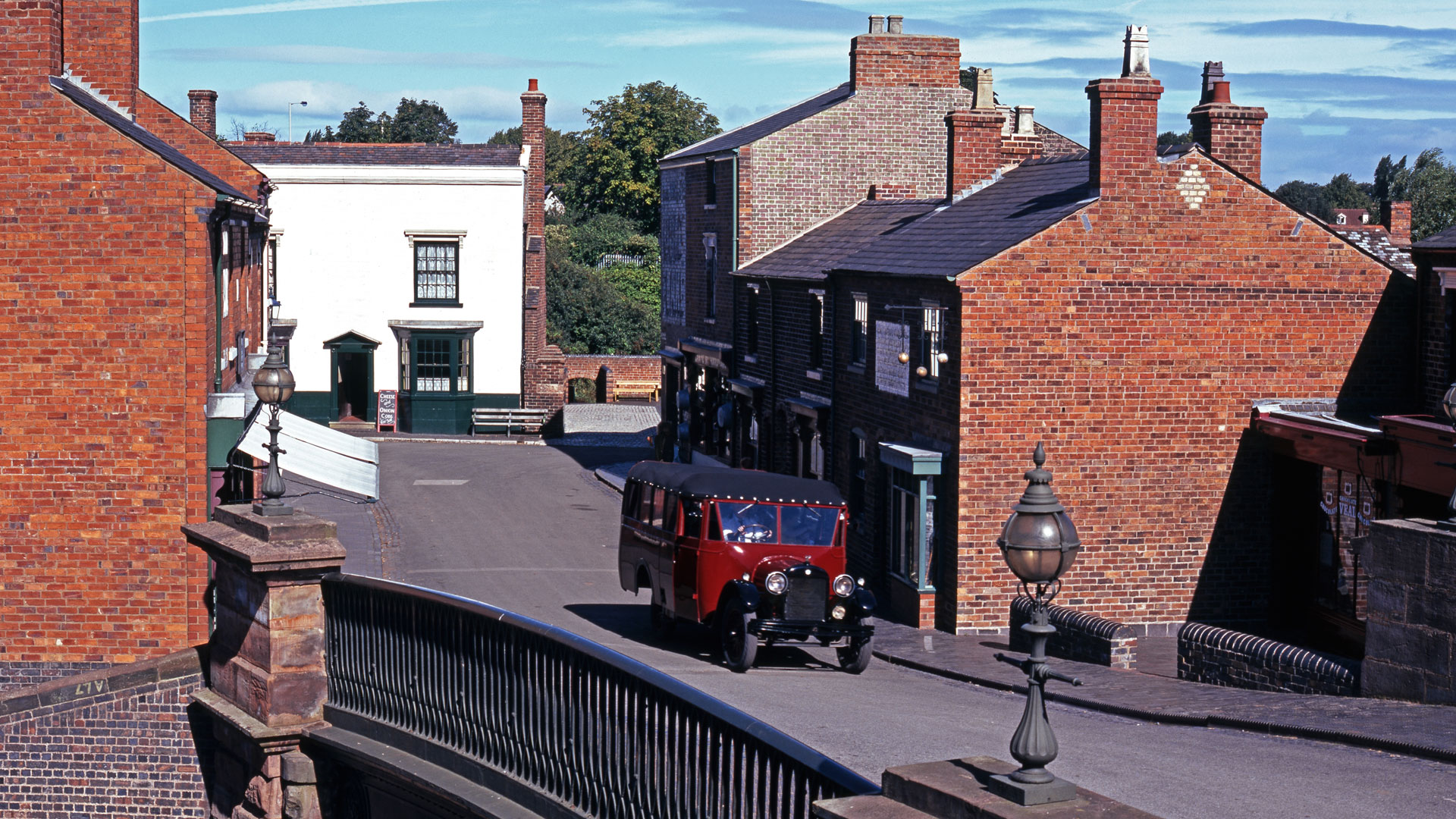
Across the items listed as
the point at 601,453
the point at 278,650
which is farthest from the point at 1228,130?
the point at 601,453

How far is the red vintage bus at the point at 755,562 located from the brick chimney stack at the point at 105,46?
1244 cm

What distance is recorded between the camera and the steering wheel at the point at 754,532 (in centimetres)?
1908

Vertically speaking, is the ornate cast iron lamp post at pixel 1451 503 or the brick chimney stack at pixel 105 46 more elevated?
the brick chimney stack at pixel 105 46

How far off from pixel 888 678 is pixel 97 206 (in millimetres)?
11030

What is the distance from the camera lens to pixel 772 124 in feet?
128

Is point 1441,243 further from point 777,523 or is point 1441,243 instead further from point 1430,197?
point 1430,197

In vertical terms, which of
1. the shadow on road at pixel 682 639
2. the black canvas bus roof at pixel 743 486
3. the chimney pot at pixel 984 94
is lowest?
the shadow on road at pixel 682 639

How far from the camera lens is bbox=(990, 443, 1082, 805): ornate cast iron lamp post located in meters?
6.41

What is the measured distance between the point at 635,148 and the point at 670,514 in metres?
63.9

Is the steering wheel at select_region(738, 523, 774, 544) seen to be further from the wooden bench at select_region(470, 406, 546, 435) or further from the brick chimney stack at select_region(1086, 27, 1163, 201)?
the wooden bench at select_region(470, 406, 546, 435)

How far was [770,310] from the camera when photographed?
32.9 meters

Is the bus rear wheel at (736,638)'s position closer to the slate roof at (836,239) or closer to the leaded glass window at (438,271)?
the slate roof at (836,239)

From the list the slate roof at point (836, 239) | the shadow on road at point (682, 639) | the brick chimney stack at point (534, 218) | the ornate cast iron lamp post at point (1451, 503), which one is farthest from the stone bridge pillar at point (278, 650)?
the brick chimney stack at point (534, 218)

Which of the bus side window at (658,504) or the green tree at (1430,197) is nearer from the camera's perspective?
the bus side window at (658,504)
